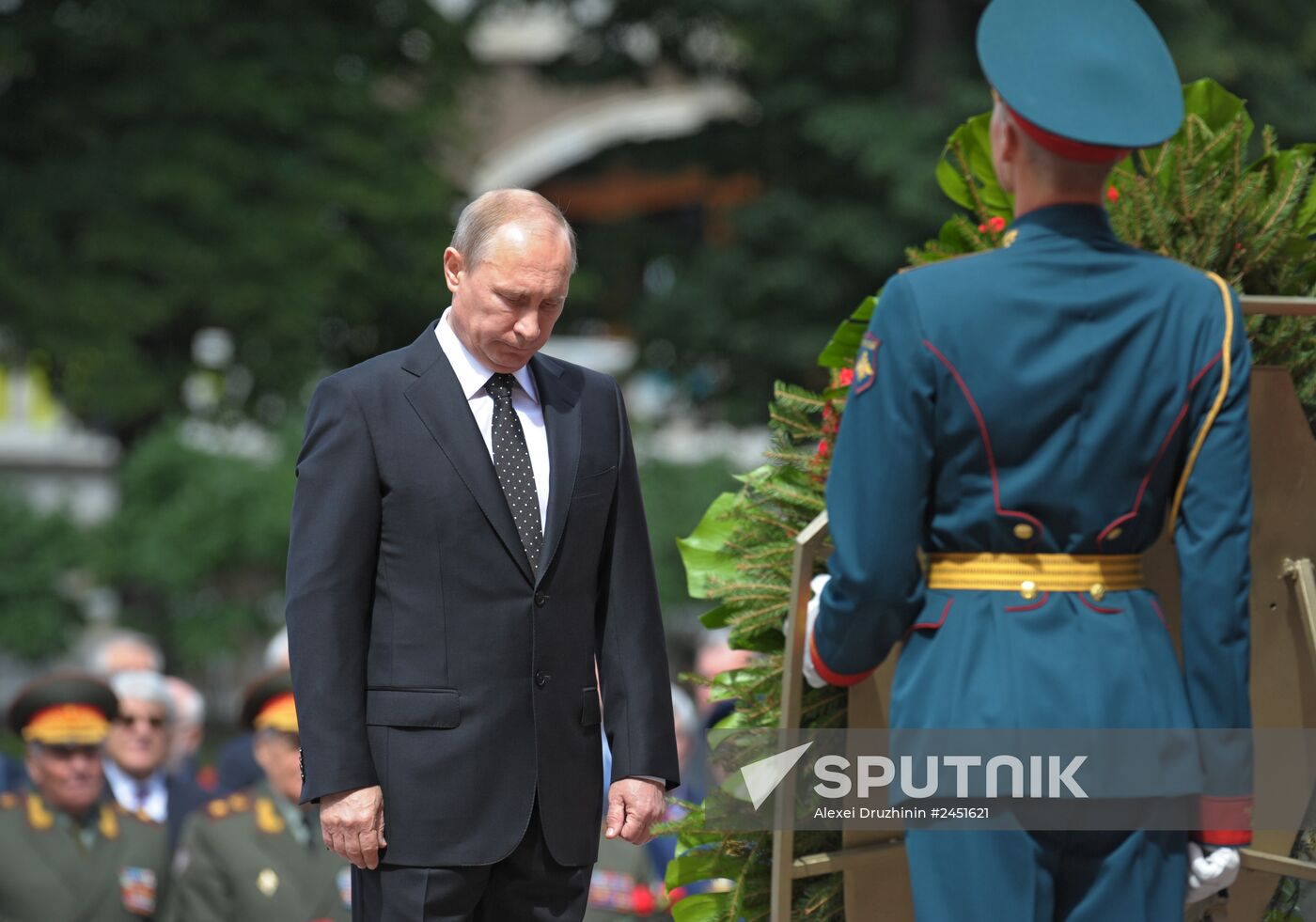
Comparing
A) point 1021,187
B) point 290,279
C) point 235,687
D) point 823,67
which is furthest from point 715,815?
point 235,687

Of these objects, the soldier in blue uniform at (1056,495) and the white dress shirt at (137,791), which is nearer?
the soldier in blue uniform at (1056,495)

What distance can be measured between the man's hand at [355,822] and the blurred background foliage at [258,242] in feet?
38.8

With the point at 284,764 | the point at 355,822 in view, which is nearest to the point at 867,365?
the point at 355,822

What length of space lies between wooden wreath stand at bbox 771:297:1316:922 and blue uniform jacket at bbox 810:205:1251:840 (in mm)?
596

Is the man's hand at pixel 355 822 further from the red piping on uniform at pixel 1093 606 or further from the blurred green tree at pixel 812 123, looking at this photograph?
the blurred green tree at pixel 812 123

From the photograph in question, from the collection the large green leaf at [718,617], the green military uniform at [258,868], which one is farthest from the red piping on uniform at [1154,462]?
the green military uniform at [258,868]

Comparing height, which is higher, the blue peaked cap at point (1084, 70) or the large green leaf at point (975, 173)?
the blue peaked cap at point (1084, 70)

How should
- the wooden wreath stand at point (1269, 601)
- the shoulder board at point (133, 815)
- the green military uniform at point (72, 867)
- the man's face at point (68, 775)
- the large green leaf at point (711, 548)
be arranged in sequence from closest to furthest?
the wooden wreath stand at point (1269, 601)
the large green leaf at point (711, 548)
the green military uniform at point (72, 867)
the man's face at point (68, 775)
the shoulder board at point (133, 815)

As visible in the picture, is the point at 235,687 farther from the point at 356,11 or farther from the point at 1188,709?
the point at 1188,709

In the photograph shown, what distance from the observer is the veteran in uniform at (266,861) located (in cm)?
646

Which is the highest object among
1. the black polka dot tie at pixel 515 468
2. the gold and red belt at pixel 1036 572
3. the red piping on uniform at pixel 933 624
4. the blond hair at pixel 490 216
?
the blond hair at pixel 490 216

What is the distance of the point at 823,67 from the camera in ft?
50.0

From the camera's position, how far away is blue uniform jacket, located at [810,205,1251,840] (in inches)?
120

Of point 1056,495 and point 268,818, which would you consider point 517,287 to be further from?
point 268,818
